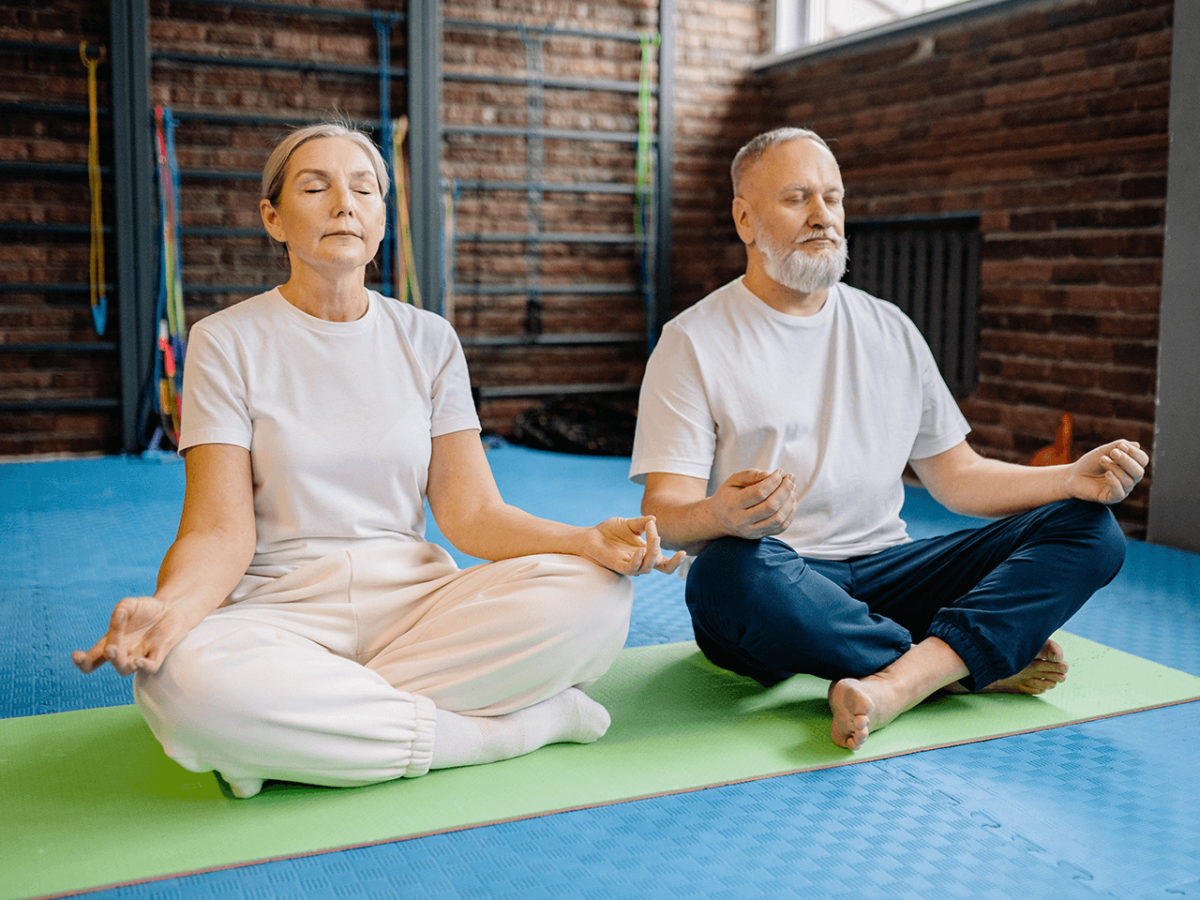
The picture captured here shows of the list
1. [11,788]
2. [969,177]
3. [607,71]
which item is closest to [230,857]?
[11,788]

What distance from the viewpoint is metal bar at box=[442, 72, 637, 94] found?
19.1 ft

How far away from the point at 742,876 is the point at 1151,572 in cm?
229

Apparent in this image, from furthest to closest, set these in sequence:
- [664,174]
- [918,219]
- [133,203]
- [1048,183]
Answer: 1. [664,174]
2. [133,203]
3. [918,219]
4. [1048,183]

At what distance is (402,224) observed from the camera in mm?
5660

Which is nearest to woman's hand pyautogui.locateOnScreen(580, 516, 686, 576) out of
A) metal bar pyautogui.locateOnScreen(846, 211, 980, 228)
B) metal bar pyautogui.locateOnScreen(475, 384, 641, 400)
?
metal bar pyautogui.locateOnScreen(846, 211, 980, 228)

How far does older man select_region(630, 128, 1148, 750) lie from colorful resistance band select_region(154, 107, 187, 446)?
12.1ft

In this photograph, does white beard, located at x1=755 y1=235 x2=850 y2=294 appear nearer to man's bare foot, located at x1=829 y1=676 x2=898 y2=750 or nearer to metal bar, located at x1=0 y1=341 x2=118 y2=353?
man's bare foot, located at x1=829 y1=676 x2=898 y2=750

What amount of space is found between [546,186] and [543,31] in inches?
30.8

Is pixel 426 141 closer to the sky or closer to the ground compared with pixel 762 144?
closer to the sky

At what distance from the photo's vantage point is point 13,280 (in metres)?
5.17

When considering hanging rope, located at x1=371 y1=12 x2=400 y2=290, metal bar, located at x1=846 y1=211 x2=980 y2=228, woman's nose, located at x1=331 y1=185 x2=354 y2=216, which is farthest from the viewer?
hanging rope, located at x1=371 y1=12 x2=400 y2=290

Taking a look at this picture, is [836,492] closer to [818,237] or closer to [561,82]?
[818,237]

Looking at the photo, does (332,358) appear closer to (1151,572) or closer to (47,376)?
(1151,572)

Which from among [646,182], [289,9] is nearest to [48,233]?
[289,9]
